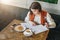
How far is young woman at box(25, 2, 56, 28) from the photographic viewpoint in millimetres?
2402

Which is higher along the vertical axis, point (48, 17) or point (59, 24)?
point (48, 17)

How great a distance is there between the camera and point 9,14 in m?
3.00

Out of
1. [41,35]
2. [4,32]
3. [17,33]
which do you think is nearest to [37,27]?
[41,35]

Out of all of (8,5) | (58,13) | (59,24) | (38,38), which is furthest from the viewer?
(8,5)

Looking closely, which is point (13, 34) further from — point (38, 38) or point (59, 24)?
point (59, 24)

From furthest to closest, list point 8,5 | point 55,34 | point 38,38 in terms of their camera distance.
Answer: point 8,5 < point 55,34 < point 38,38

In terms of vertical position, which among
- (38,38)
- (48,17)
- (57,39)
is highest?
(48,17)

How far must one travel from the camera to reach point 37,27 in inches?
88.1

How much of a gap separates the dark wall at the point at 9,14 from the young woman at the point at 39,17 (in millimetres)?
366

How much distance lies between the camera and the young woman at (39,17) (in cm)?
240

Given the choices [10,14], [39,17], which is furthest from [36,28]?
[10,14]

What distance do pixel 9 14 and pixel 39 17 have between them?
30.0 inches

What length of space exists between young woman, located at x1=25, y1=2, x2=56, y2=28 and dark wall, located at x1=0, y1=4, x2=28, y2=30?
37 centimetres

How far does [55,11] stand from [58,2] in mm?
196
